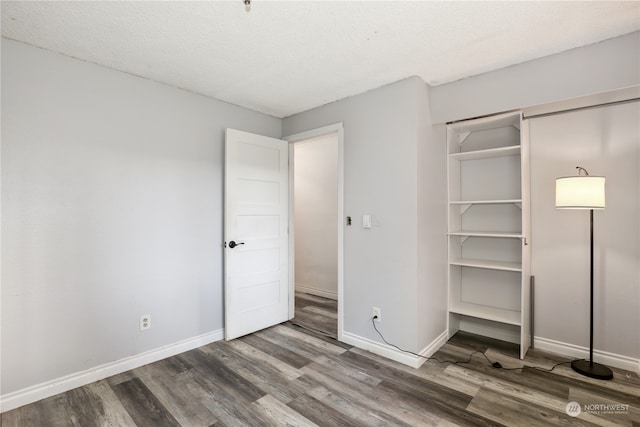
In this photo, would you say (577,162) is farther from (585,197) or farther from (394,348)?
(394,348)

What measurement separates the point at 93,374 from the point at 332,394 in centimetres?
178

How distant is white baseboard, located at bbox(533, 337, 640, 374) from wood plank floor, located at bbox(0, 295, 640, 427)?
9cm

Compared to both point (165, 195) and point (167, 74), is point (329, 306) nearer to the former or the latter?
point (165, 195)

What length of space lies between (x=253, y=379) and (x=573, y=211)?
299cm

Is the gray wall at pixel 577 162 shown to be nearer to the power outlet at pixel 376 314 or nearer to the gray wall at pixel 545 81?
the gray wall at pixel 545 81

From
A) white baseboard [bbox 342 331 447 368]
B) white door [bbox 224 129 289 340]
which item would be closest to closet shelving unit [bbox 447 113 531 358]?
white baseboard [bbox 342 331 447 368]

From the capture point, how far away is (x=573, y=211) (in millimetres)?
2678

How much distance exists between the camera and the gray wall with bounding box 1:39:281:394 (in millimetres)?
2055

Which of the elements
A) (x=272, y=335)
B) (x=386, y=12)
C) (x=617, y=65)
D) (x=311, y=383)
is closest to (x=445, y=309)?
(x=311, y=383)

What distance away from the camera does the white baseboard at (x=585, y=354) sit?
8.00 ft

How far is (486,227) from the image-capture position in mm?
3100

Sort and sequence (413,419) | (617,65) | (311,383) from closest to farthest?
(413,419)
(617,65)
(311,383)

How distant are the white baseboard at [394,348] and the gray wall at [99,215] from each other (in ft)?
4.41

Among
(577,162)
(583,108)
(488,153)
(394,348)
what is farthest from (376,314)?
(583,108)
